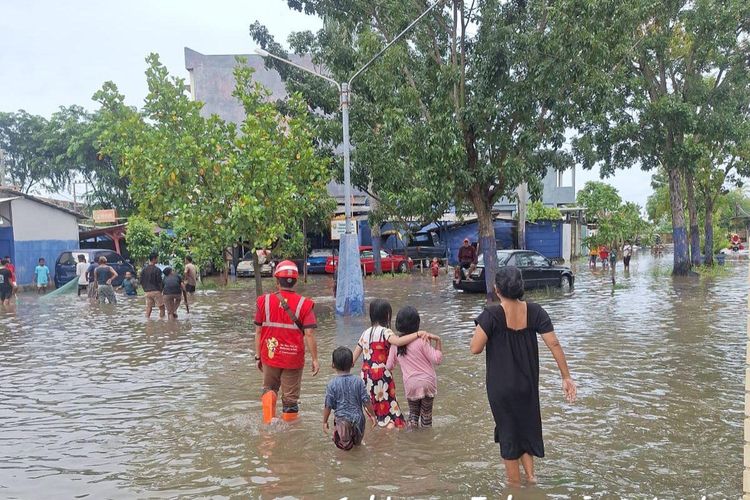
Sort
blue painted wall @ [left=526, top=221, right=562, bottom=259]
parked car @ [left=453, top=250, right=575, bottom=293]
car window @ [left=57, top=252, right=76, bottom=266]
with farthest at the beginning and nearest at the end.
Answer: blue painted wall @ [left=526, top=221, right=562, bottom=259]
car window @ [left=57, top=252, right=76, bottom=266]
parked car @ [left=453, top=250, right=575, bottom=293]

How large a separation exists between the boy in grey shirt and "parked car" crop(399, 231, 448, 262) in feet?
91.4

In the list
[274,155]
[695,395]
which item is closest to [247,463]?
[695,395]

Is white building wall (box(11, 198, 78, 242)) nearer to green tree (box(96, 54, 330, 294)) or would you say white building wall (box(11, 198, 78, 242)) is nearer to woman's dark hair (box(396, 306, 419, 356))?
green tree (box(96, 54, 330, 294))

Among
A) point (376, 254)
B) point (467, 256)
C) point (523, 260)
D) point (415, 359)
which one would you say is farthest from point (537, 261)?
point (415, 359)

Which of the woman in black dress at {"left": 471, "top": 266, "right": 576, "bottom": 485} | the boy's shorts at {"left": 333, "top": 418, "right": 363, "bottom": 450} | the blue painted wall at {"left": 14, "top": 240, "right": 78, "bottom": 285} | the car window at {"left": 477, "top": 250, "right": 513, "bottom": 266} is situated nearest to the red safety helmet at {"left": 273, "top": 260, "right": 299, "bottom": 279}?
the boy's shorts at {"left": 333, "top": 418, "right": 363, "bottom": 450}

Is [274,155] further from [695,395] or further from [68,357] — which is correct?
[695,395]

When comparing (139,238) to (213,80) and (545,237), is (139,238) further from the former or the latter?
(545,237)

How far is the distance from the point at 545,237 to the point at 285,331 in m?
36.2

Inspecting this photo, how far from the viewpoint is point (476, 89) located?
624 inches

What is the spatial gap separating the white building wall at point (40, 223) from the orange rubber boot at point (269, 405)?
80.5 feet

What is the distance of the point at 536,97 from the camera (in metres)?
15.3

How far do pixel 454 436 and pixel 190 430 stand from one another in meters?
2.69

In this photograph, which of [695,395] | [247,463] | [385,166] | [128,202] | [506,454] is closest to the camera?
[506,454]

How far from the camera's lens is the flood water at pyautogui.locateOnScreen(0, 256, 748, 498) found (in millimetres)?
5137
